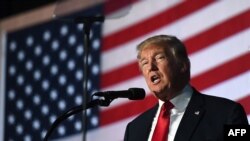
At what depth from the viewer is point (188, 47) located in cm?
326

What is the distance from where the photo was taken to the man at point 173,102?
8.14ft

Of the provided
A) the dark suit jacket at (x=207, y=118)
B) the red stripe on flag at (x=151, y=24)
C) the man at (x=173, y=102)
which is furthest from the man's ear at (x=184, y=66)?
the red stripe on flag at (x=151, y=24)

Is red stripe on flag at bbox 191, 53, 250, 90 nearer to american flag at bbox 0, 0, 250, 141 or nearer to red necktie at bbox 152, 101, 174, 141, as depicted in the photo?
american flag at bbox 0, 0, 250, 141

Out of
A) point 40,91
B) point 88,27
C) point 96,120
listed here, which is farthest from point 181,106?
point 40,91

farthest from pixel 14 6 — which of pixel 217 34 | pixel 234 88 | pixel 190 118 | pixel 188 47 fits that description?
pixel 190 118

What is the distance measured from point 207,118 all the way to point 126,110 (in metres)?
1.04

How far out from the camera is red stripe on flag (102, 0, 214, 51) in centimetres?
330

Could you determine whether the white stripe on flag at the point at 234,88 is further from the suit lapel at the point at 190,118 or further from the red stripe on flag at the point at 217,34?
the suit lapel at the point at 190,118

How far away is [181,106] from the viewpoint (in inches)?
103

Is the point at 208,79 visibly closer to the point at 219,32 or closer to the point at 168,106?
the point at 219,32

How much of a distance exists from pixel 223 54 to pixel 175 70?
585 millimetres

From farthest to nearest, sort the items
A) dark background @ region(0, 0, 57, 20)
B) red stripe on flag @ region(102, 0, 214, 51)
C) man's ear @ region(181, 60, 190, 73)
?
1. dark background @ region(0, 0, 57, 20)
2. red stripe on flag @ region(102, 0, 214, 51)
3. man's ear @ region(181, 60, 190, 73)

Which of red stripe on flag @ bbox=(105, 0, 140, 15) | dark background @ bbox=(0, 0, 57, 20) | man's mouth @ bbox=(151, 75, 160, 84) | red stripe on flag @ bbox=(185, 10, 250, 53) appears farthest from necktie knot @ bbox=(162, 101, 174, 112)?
dark background @ bbox=(0, 0, 57, 20)

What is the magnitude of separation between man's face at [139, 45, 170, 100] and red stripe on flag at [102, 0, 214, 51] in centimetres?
71
